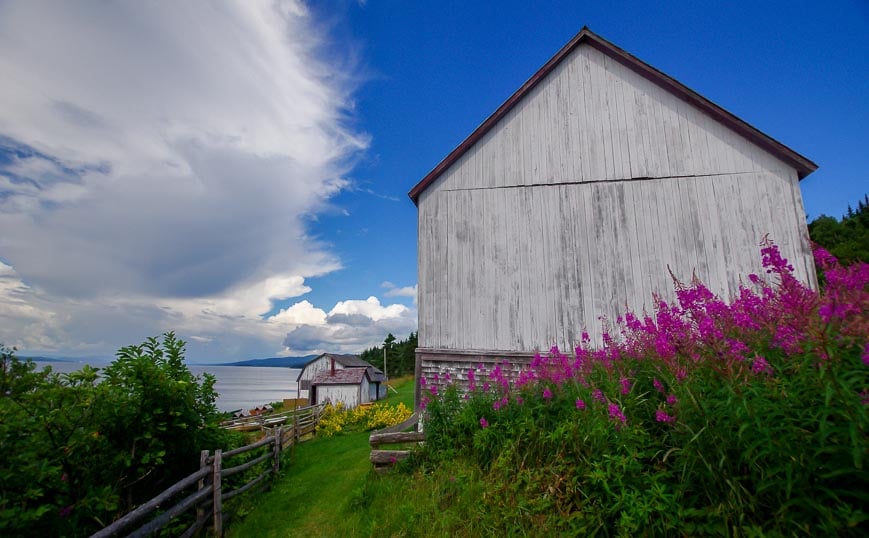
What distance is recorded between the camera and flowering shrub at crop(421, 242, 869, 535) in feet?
8.53

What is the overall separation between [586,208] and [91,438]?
1069 centimetres

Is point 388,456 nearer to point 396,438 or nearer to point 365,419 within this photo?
point 396,438

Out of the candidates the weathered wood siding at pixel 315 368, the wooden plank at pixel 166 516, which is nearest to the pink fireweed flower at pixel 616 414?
the wooden plank at pixel 166 516

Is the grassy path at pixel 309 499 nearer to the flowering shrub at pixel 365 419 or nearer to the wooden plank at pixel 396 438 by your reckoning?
the wooden plank at pixel 396 438

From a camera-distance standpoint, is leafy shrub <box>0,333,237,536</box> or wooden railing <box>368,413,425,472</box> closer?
leafy shrub <box>0,333,237,536</box>

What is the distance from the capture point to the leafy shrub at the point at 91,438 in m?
4.36

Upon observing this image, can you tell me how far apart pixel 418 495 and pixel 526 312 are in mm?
6039

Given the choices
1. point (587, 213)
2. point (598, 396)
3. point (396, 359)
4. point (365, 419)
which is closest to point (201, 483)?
point (598, 396)

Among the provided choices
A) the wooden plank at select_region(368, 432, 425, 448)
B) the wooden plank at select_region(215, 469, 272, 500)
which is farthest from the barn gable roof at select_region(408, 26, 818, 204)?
the wooden plank at select_region(215, 469, 272, 500)

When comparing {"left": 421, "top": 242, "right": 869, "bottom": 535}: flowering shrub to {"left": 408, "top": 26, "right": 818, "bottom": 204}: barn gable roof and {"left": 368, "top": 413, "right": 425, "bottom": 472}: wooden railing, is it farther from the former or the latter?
{"left": 408, "top": 26, "right": 818, "bottom": 204}: barn gable roof

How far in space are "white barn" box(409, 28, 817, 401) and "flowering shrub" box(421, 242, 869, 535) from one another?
16.7ft

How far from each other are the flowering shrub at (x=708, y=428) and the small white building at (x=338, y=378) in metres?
34.2

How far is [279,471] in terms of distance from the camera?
11.2 metres

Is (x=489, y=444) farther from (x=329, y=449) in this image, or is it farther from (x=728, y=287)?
(x=329, y=449)
